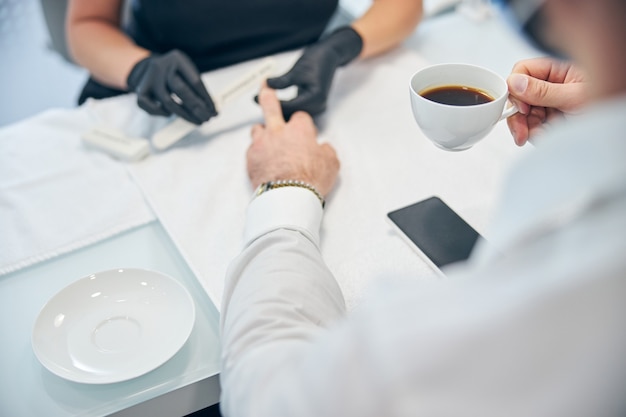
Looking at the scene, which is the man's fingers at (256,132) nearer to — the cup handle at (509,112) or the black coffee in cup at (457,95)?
the black coffee in cup at (457,95)

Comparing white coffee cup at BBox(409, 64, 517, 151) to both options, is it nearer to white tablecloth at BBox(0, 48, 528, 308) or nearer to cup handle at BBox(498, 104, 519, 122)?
cup handle at BBox(498, 104, 519, 122)

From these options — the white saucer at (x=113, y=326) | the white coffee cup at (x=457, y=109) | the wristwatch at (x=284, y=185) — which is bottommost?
the white saucer at (x=113, y=326)

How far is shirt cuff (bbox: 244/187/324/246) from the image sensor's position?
0.82m

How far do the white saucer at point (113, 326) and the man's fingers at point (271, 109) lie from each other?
1.21 feet

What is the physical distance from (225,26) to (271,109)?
370 millimetres

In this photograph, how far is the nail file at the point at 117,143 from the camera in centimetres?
109

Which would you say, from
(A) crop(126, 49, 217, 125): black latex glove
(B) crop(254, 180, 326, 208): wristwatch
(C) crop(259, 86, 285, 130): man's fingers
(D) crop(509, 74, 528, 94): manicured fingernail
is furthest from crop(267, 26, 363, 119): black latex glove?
(D) crop(509, 74, 528, 94): manicured fingernail

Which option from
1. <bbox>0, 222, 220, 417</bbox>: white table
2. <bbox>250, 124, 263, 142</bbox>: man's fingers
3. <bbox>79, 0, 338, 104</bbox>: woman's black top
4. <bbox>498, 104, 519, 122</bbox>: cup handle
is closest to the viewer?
<bbox>0, 222, 220, 417</bbox>: white table

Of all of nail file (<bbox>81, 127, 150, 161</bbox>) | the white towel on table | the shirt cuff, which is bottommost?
the white towel on table

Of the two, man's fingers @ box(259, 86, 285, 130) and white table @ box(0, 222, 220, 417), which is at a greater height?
man's fingers @ box(259, 86, 285, 130)

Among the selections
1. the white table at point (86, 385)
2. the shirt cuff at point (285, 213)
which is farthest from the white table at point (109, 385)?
the shirt cuff at point (285, 213)

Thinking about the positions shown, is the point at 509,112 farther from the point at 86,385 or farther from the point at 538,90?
the point at 86,385

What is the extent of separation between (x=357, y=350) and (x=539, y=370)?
12 cm

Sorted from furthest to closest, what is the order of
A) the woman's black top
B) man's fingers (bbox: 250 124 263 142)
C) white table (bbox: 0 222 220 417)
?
the woman's black top < man's fingers (bbox: 250 124 263 142) < white table (bbox: 0 222 220 417)
